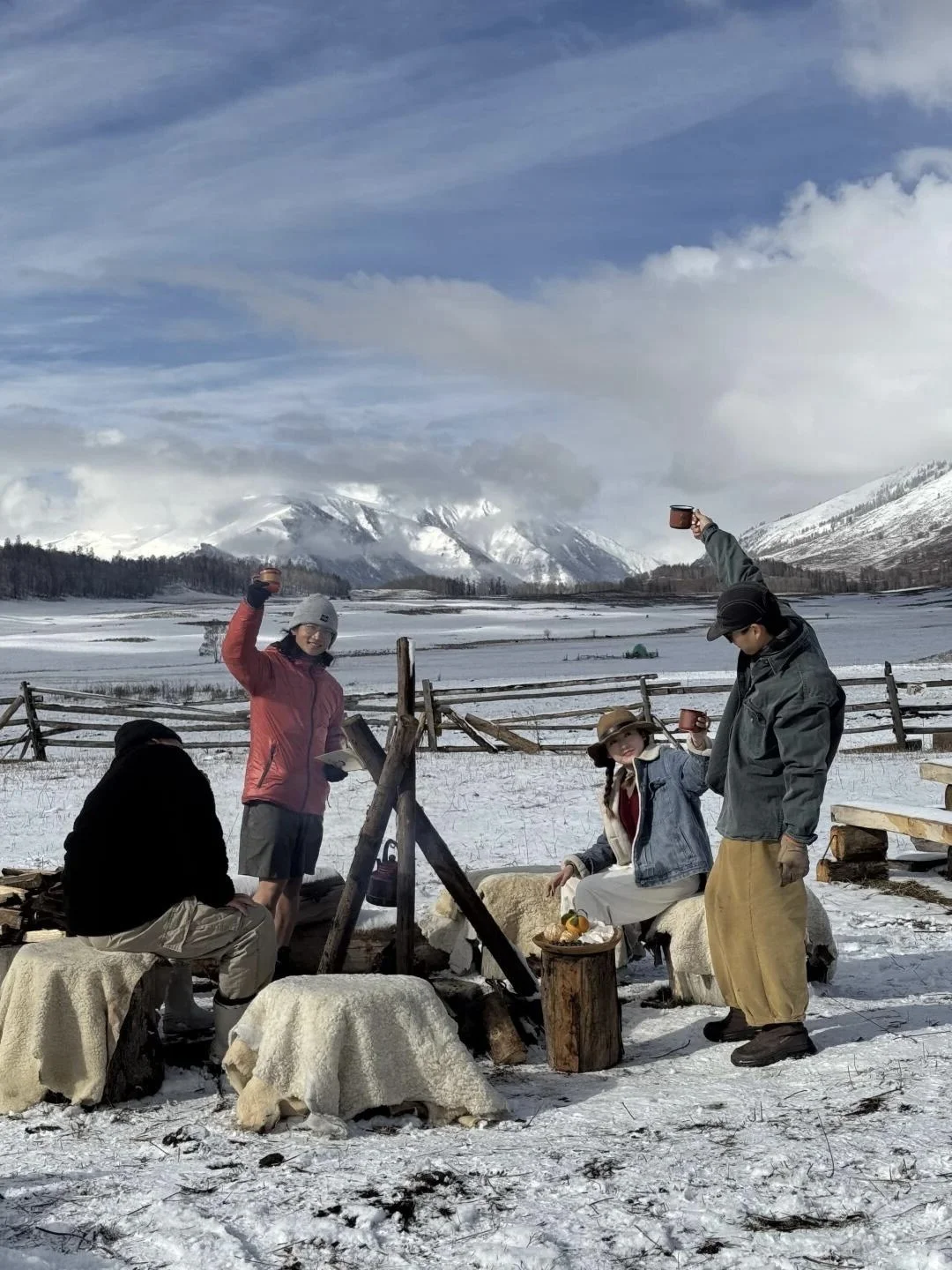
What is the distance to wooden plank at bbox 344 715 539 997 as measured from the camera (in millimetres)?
5723

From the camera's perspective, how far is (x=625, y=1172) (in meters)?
3.88

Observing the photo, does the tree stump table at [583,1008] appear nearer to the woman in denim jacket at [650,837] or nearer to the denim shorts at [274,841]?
the woman in denim jacket at [650,837]

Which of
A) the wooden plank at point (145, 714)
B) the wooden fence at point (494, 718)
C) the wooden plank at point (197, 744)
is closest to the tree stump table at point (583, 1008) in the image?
the wooden fence at point (494, 718)

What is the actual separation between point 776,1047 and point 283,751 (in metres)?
2.82

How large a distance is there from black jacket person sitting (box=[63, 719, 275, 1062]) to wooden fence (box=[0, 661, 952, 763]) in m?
9.82

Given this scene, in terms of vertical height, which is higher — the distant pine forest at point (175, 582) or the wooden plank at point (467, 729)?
the distant pine forest at point (175, 582)

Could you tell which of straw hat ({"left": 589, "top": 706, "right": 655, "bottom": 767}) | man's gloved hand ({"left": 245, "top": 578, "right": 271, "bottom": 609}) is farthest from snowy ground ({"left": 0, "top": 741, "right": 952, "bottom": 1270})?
man's gloved hand ({"left": 245, "top": 578, "right": 271, "bottom": 609})

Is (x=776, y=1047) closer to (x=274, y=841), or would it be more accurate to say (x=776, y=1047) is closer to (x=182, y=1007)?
(x=274, y=841)

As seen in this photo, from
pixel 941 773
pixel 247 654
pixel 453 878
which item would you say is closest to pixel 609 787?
pixel 453 878

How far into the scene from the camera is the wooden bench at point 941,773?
9.01m

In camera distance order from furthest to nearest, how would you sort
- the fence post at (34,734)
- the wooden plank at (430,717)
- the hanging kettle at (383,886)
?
the fence post at (34,734) < the wooden plank at (430,717) < the hanging kettle at (383,886)

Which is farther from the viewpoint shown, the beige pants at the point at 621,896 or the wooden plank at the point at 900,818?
the wooden plank at the point at 900,818

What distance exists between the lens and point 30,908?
5.57 metres

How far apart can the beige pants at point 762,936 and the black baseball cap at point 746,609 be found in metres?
0.97
